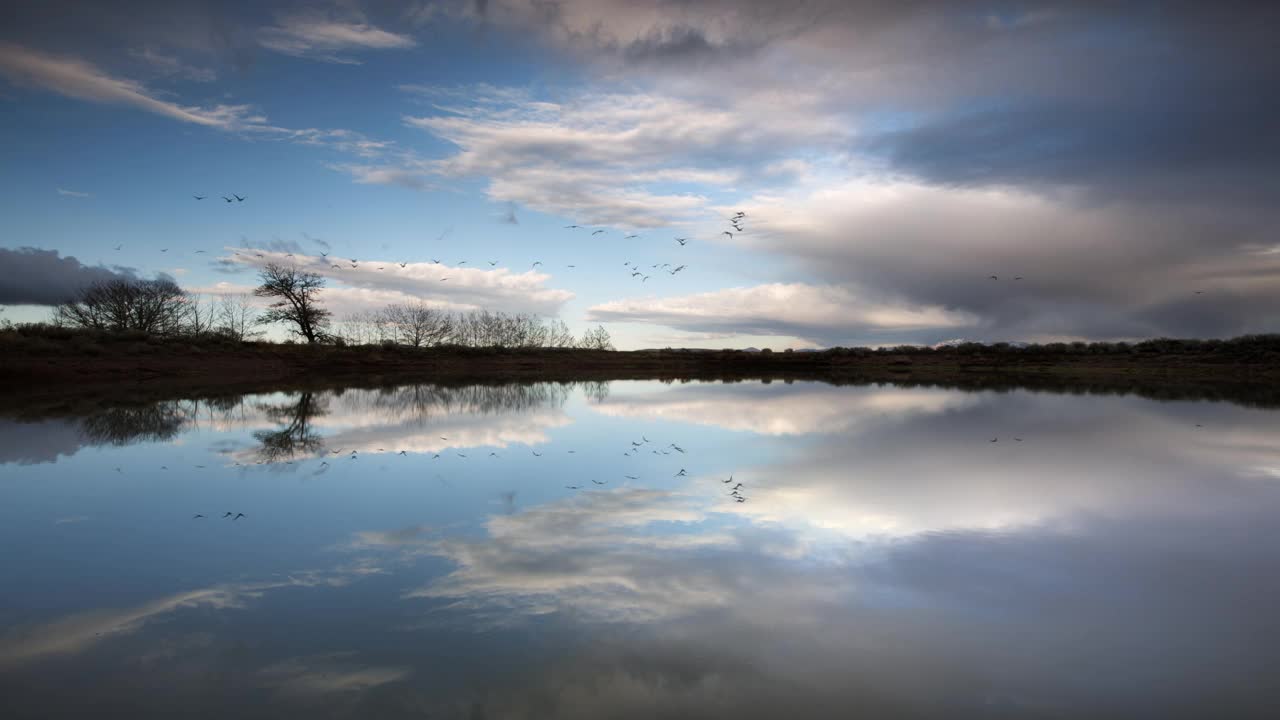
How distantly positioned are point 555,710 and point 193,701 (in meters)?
2.13

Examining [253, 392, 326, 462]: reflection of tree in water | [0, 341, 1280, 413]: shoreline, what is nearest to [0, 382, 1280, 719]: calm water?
[253, 392, 326, 462]: reflection of tree in water

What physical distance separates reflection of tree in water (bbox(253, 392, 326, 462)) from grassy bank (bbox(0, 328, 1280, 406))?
34.7ft

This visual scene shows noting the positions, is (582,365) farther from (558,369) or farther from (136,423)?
(136,423)

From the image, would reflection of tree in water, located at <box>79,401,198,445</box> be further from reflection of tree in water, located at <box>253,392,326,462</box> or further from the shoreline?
the shoreline

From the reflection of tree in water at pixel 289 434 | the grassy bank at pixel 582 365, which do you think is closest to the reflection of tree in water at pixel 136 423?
the reflection of tree in water at pixel 289 434

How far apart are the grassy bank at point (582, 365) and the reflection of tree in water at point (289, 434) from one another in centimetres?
1058

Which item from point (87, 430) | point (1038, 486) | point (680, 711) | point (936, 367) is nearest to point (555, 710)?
point (680, 711)

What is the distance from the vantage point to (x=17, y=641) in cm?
453

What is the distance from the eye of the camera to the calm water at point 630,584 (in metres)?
4.00

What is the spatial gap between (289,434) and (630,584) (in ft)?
40.3

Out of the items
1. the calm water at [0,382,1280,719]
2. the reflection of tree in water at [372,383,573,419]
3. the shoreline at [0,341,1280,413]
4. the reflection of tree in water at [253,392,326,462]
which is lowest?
the calm water at [0,382,1280,719]

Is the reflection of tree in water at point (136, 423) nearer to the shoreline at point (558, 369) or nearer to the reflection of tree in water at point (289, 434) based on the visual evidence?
the reflection of tree in water at point (289, 434)

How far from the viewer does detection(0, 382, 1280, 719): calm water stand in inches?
157

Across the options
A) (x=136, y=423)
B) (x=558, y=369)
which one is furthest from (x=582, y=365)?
(x=136, y=423)
